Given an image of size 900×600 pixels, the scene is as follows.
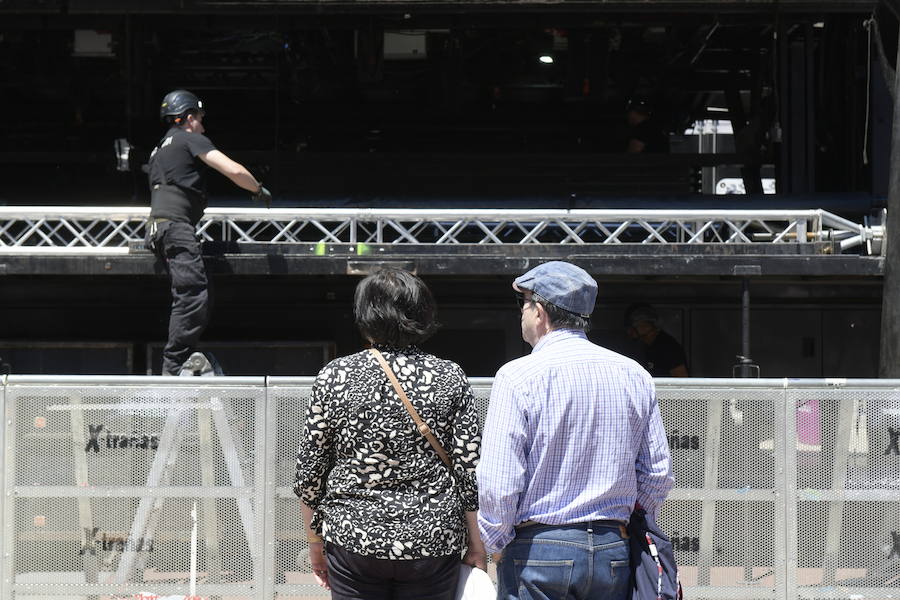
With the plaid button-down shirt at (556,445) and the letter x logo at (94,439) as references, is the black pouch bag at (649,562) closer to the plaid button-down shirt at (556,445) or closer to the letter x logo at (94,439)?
the plaid button-down shirt at (556,445)

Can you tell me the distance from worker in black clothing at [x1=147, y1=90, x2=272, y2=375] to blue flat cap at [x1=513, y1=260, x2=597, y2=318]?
389 cm

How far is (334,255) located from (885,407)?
187 inches

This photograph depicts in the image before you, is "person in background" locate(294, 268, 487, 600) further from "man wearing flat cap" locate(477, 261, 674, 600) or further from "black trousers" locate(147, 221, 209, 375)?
"black trousers" locate(147, 221, 209, 375)

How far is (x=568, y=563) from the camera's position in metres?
3.42

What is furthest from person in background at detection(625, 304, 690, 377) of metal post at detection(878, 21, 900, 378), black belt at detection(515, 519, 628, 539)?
black belt at detection(515, 519, 628, 539)

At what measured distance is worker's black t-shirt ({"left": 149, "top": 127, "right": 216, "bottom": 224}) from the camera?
23.5 ft

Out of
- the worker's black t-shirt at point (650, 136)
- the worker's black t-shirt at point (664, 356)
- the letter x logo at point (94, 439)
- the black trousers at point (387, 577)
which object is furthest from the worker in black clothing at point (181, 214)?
the worker's black t-shirt at point (650, 136)

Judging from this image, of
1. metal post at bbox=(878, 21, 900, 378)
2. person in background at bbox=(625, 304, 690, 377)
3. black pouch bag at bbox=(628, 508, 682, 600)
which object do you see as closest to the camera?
black pouch bag at bbox=(628, 508, 682, 600)

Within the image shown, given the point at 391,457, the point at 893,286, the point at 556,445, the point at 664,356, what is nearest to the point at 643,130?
the point at 664,356

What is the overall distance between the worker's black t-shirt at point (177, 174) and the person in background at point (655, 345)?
4118 mm

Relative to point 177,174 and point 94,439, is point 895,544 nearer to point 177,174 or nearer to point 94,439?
point 94,439

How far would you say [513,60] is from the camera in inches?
529

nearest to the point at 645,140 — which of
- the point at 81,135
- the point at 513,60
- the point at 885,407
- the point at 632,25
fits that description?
the point at 513,60

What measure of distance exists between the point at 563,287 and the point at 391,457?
797 millimetres
